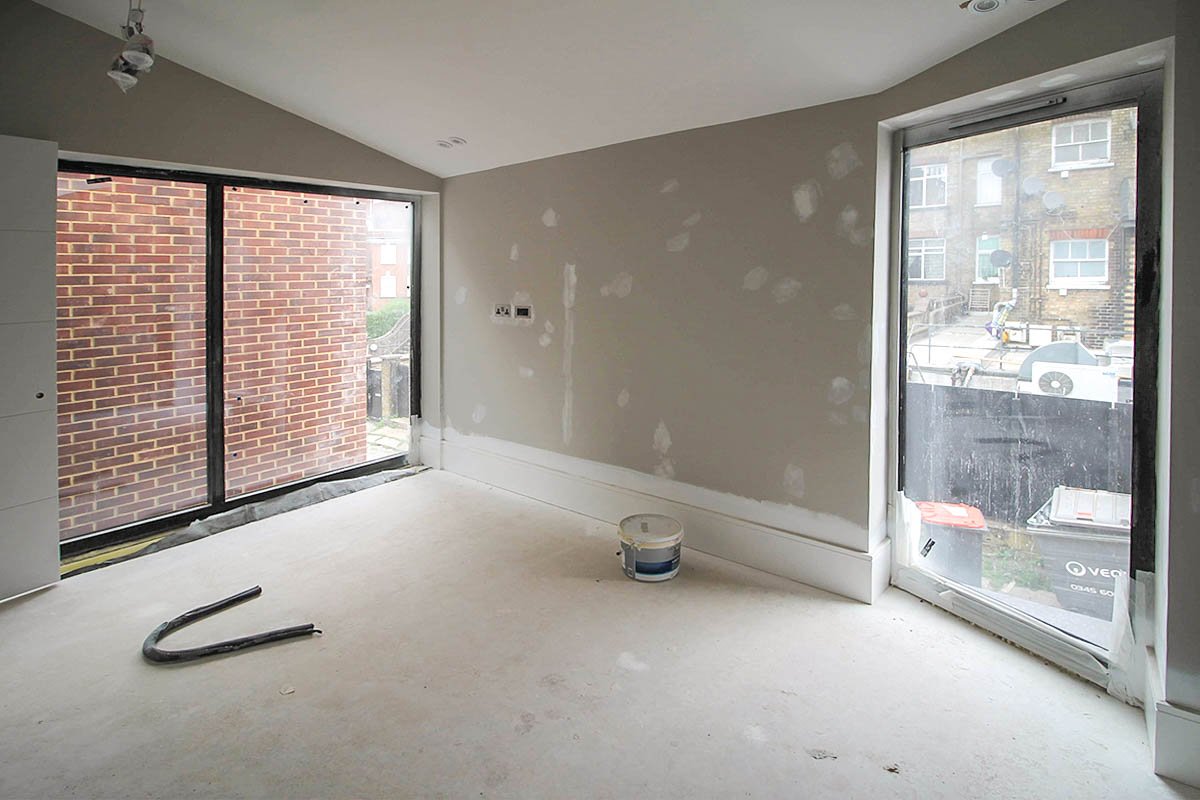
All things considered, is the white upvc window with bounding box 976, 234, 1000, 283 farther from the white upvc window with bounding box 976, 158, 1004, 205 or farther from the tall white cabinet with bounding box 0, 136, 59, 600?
the tall white cabinet with bounding box 0, 136, 59, 600

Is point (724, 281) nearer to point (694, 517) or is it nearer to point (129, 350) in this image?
point (694, 517)

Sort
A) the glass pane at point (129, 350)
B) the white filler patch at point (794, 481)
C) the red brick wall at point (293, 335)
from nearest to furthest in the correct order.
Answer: the white filler patch at point (794, 481)
the glass pane at point (129, 350)
the red brick wall at point (293, 335)

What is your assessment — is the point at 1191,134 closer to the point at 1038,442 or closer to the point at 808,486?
the point at 1038,442

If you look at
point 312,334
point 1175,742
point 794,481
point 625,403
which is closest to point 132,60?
point 312,334

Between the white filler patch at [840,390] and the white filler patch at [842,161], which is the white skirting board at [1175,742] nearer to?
the white filler patch at [840,390]

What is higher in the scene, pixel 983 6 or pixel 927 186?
pixel 983 6

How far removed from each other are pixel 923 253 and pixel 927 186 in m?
0.29

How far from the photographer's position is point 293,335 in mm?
4668

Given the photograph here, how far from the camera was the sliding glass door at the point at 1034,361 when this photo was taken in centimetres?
238

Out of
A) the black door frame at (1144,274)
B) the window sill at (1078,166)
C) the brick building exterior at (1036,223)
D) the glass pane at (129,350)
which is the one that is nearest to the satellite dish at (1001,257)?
the brick building exterior at (1036,223)

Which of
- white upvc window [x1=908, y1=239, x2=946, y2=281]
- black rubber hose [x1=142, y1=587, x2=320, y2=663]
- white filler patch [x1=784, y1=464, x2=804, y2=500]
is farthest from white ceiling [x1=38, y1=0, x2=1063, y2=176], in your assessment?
black rubber hose [x1=142, y1=587, x2=320, y2=663]

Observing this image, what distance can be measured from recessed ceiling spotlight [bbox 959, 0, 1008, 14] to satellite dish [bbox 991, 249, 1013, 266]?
35.5 inches

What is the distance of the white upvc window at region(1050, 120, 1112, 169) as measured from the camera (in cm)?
241

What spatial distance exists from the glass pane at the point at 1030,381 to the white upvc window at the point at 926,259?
1 cm
